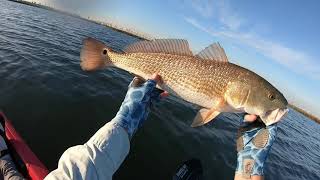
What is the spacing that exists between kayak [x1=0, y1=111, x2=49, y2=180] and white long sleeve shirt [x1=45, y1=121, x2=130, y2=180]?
2167 mm

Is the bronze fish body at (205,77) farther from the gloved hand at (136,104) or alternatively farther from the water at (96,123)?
the water at (96,123)

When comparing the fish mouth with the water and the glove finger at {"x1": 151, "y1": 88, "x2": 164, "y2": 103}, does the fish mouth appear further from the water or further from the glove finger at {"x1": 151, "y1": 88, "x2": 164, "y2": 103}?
the water

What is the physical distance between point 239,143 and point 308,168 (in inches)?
484

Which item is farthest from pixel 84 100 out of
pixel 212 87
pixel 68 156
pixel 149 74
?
pixel 68 156

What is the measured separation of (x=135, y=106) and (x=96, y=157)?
48.0 inches

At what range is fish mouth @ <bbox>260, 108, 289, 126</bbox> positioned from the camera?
14.8 feet

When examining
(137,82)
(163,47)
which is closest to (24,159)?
(137,82)

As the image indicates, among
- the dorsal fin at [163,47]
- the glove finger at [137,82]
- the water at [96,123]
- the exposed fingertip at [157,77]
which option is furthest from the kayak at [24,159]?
the dorsal fin at [163,47]

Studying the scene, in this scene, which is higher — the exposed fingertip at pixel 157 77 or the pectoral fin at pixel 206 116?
the exposed fingertip at pixel 157 77

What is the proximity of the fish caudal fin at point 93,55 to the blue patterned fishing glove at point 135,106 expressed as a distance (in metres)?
0.88

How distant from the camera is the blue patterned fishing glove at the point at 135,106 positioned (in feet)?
12.8

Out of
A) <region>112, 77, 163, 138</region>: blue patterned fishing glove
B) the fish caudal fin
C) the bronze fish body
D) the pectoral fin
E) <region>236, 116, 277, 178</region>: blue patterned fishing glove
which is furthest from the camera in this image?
the fish caudal fin

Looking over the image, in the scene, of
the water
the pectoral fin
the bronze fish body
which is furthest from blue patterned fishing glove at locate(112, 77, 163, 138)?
the water

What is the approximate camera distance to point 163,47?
5.15 m
